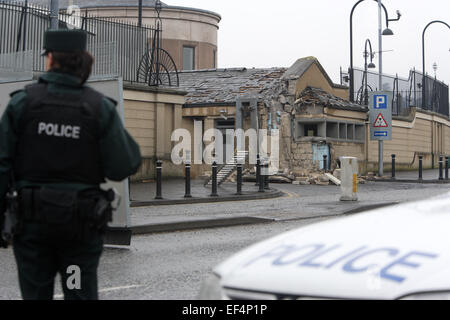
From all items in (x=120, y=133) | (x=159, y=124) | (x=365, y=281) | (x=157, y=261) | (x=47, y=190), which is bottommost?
(x=157, y=261)

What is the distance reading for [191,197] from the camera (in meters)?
20.0

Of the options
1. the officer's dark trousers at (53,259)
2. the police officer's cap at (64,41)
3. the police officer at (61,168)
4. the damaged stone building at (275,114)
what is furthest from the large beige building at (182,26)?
the officer's dark trousers at (53,259)

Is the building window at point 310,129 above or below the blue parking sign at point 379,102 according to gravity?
below

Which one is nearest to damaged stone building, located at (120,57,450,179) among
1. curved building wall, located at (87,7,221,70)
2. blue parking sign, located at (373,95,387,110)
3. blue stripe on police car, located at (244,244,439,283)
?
blue parking sign, located at (373,95,387,110)

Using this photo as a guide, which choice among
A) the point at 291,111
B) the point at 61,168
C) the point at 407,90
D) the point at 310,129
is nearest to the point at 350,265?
the point at 61,168

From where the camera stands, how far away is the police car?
9.33 feet

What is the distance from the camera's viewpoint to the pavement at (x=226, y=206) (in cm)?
1344

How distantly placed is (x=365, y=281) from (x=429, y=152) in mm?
43392

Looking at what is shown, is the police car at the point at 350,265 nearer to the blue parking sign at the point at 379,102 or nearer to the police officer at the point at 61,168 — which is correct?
the police officer at the point at 61,168

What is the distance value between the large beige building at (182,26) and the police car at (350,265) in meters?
44.4

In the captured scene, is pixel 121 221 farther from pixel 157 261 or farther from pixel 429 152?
pixel 429 152
